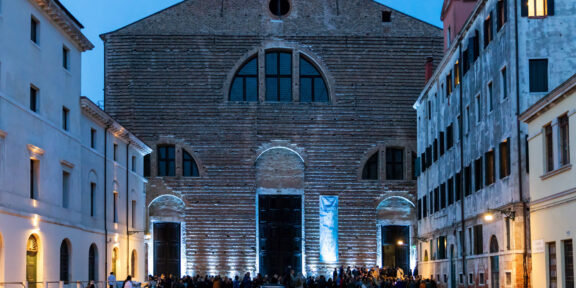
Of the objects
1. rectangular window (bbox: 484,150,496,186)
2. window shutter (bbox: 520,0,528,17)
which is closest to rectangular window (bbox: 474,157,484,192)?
rectangular window (bbox: 484,150,496,186)

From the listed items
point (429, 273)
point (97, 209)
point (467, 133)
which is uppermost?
point (467, 133)

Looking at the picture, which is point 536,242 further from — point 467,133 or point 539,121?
point 467,133

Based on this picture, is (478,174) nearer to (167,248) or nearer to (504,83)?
(504,83)

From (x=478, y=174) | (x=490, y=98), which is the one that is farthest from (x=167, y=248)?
(x=490, y=98)

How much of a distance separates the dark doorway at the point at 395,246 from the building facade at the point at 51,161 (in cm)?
1532

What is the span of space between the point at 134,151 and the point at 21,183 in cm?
1736

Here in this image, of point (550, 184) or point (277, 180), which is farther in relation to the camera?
point (277, 180)

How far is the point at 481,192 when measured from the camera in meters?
29.8

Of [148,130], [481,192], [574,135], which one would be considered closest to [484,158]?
[481,192]

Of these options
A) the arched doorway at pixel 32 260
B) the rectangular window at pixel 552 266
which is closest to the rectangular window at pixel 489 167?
the rectangular window at pixel 552 266

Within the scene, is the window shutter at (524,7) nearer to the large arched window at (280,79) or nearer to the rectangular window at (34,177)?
the rectangular window at (34,177)

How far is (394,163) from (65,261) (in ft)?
74.7

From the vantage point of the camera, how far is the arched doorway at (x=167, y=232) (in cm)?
4650

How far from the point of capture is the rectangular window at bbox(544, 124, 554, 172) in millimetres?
21811
